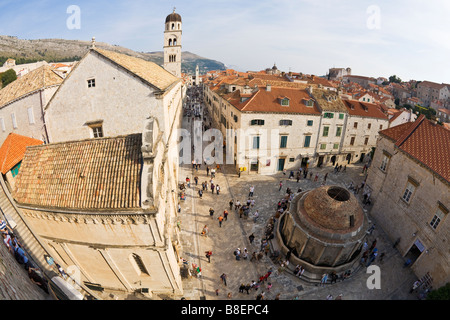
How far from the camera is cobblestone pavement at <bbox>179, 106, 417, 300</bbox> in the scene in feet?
52.6

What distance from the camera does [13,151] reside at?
1559 centimetres

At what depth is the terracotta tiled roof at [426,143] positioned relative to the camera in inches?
658

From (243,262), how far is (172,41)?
47807mm

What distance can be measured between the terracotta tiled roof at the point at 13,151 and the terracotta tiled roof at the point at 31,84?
3.87m

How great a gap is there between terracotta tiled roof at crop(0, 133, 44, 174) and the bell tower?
123 ft

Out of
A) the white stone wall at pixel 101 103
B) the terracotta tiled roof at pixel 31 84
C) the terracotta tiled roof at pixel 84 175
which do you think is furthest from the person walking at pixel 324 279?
the terracotta tiled roof at pixel 31 84

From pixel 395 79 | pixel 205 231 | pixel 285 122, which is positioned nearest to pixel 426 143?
pixel 285 122

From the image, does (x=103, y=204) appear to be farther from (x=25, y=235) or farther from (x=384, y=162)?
(x=384, y=162)

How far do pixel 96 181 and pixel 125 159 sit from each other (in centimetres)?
195

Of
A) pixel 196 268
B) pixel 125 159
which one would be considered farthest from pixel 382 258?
pixel 125 159

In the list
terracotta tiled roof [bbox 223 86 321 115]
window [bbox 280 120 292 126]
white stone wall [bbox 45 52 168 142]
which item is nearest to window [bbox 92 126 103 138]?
white stone wall [bbox 45 52 168 142]
